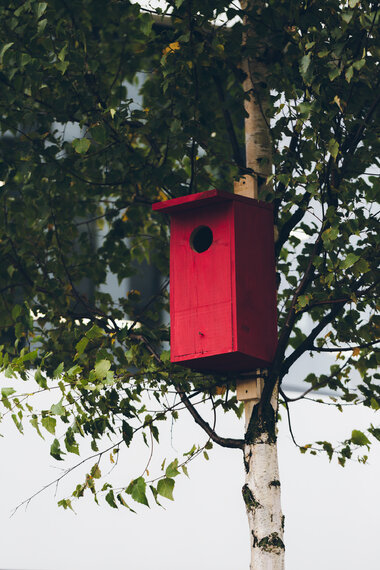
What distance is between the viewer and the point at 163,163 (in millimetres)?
3588

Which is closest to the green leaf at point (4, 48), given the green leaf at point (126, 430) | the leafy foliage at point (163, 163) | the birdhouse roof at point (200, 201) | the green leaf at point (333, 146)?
the leafy foliage at point (163, 163)

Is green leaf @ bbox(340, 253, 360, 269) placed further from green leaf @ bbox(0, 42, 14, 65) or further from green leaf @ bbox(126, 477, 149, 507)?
green leaf @ bbox(0, 42, 14, 65)

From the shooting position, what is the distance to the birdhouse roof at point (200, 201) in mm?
3268

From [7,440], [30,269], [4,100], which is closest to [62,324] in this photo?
[30,269]

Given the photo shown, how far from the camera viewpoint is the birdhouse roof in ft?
10.7

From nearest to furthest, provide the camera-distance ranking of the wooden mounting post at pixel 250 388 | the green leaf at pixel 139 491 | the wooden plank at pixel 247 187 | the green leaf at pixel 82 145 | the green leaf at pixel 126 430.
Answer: the green leaf at pixel 139 491
the green leaf at pixel 126 430
the green leaf at pixel 82 145
the wooden mounting post at pixel 250 388
the wooden plank at pixel 247 187

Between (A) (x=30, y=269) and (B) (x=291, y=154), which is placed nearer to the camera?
(B) (x=291, y=154)

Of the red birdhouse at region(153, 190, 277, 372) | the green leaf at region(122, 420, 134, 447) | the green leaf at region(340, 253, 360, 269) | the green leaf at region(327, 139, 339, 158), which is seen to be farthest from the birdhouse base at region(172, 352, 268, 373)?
the green leaf at region(327, 139, 339, 158)

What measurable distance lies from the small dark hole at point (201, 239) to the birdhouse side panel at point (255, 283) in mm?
189

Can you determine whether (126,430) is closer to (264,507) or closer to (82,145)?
(264,507)

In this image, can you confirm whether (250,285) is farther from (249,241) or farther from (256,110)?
(256,110)

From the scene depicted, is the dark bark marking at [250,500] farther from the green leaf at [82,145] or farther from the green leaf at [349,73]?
the green leaf at [349,73]

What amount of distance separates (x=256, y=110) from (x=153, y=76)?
1.10 m

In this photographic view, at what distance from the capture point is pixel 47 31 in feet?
11.8
